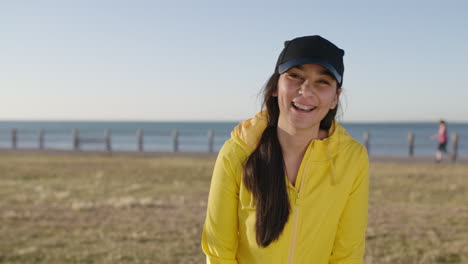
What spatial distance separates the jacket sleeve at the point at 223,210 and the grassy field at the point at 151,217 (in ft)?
10.2

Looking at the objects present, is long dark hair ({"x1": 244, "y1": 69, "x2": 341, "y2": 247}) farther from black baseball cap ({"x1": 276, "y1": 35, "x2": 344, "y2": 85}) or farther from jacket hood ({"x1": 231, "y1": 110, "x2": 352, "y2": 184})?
black baseball cap ({"x1": 276, "y1": 35, "x2": 344, "y2": 85})

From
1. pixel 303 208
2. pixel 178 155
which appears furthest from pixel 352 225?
pixel 178 155

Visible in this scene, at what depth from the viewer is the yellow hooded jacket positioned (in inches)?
86.0

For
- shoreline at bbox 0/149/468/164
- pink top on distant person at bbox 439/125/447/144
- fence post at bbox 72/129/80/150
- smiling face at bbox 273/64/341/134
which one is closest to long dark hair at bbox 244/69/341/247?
smiling face at bbox 273/64/341/134

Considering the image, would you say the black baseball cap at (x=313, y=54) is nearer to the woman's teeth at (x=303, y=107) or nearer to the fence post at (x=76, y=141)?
the woman's teeth at (x=303, y=107)

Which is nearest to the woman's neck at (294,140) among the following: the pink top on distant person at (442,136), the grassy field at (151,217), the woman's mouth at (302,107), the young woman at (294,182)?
the young woman at (294,182)

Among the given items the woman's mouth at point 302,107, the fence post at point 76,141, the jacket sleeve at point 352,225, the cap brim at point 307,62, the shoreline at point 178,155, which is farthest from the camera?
the fence post at point 76,141

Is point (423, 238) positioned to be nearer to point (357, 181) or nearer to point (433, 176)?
point (357, 181)

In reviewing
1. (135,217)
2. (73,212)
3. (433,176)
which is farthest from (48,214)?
(433,176)

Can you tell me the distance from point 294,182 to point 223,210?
0.35 metres

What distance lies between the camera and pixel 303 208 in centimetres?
220

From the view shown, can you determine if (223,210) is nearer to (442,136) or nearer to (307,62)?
(307,62)

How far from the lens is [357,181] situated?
2295 millimetres

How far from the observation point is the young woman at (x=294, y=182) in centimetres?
215
